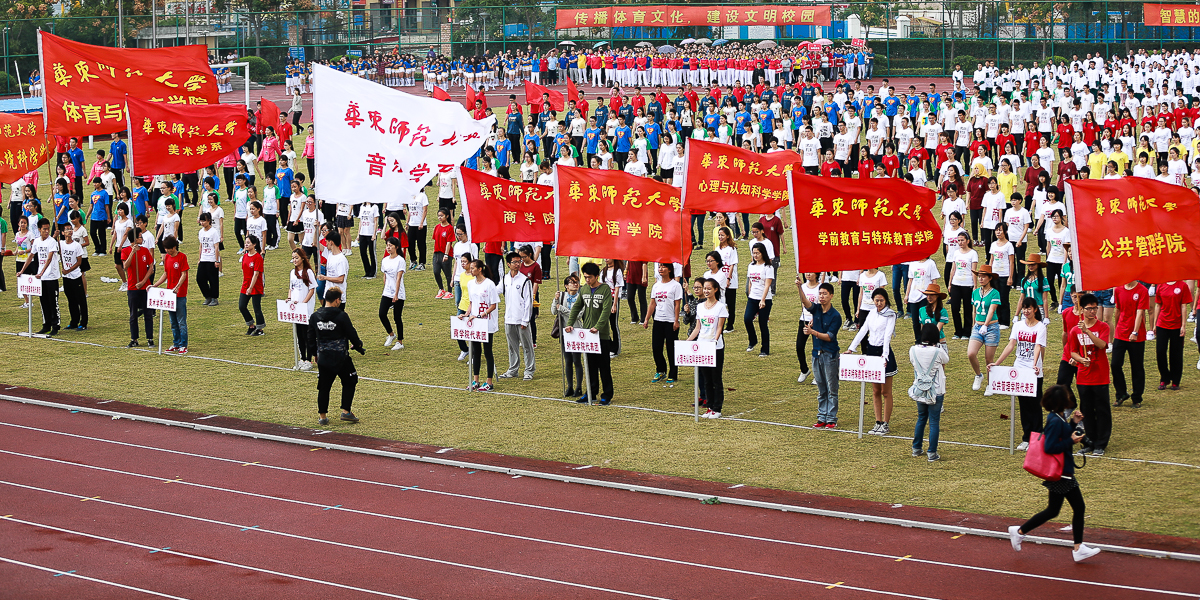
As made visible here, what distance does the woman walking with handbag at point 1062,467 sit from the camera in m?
10.4

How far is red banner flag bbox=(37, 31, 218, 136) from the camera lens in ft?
72.7

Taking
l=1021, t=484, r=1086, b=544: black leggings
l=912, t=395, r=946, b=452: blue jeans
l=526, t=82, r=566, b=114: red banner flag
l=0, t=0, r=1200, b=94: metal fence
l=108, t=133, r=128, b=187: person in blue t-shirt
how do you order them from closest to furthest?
1. l=1021, t=484, r=1086, b=544: black leggings
2. l=912, t=395, r=946, b=452: blue jeans
3. l=108, t=133, r=128, b=187: person in blue t-shirt
4. l=526, t=82, r=566, b=114: red banner flag
5. l=0, t=0, r=1200, b=94: metal fence

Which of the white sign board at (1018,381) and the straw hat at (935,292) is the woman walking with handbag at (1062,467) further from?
the straw hat at (935,292)

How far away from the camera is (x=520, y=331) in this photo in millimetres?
17250

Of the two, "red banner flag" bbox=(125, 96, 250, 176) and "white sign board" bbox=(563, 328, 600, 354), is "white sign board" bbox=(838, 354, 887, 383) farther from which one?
"red banner flag" bbox=(125, 96, 250, 176)

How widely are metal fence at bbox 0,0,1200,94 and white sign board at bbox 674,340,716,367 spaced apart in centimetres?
4559

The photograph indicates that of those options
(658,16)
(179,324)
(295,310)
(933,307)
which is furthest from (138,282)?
(658,16)

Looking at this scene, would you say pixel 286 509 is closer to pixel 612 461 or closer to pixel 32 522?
pixel 32 522

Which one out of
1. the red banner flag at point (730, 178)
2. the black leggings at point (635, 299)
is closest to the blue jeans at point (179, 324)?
the black leggings at point (635, 299)

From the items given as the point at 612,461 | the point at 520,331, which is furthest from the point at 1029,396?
the point at 520,331

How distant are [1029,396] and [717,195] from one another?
198 inches

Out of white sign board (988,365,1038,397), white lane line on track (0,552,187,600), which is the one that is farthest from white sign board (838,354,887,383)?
white lane line on track (0,552,187,600)

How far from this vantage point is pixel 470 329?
645 inches

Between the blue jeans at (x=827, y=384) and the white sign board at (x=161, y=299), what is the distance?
9353mm
